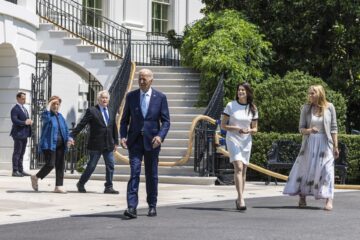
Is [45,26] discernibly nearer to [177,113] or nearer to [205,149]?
[177,113]

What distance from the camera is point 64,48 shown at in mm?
23844

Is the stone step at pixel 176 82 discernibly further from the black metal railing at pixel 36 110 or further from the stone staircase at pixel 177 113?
the black metal railing at pixel 36 110

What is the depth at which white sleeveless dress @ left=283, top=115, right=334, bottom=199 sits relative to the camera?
40.7 feet

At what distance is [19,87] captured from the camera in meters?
21.8

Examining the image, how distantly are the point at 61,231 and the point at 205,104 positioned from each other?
13212mm

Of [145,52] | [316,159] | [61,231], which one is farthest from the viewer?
[145,52]

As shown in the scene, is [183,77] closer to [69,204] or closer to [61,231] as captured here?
[69,204]

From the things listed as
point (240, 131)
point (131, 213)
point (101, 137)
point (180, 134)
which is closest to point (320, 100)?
point (240, 131)

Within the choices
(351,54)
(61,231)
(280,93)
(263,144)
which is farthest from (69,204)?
(351,54)

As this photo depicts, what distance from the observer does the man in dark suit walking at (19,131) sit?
1945 cm

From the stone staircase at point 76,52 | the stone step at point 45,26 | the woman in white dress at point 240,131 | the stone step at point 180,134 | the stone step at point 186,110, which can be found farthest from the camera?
the stone staircase at point 76,52

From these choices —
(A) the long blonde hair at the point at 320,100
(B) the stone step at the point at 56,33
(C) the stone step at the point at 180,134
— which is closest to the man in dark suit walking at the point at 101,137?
(A) the long blonde hair at the point at 320,100

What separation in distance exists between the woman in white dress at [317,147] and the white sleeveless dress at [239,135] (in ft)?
2.85

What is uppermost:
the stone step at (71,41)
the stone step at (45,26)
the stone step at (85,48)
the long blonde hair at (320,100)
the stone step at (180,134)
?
the stone step at (45,26)
